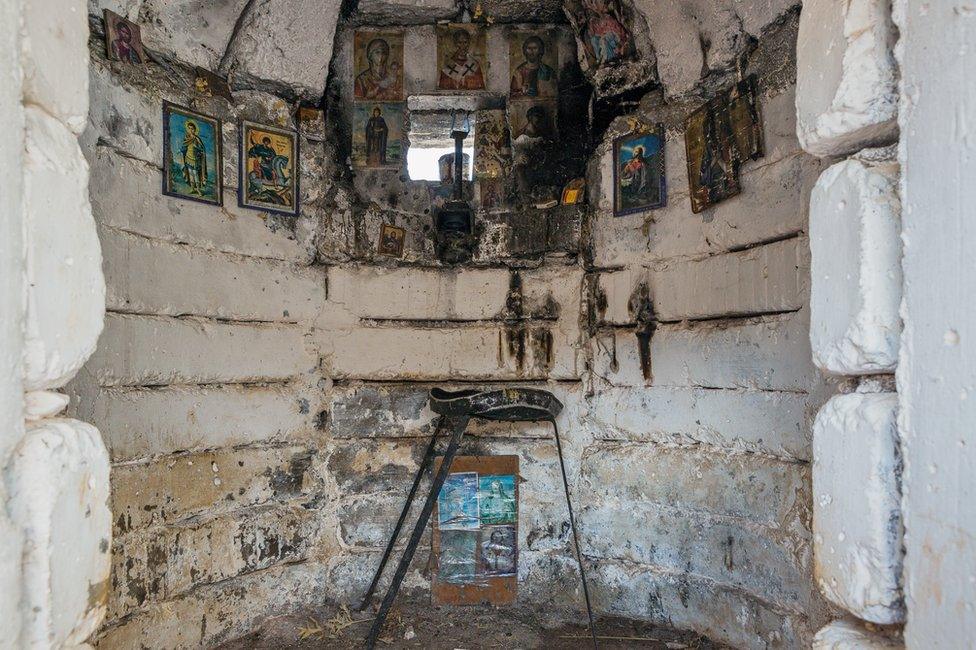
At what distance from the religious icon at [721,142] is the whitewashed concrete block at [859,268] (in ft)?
5.25

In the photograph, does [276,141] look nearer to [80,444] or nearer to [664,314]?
[664,314]

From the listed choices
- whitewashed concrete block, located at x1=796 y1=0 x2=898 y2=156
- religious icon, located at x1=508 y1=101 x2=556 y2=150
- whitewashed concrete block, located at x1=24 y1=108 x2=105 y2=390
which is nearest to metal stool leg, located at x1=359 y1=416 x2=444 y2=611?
religious icon, located at x1=508 y1=101 x2=556 y2=150

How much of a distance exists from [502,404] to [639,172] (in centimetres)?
139

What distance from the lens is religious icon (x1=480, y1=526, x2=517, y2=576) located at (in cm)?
352

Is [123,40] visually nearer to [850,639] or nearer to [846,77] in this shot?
[846,77]

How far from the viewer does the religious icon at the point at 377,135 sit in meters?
3.70

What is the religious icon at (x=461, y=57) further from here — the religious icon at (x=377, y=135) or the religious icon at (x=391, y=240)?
the religious icon at (x=391, y=240)

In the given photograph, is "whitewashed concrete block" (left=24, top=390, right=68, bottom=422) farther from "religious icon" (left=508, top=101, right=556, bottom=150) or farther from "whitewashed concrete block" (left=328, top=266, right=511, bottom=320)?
"religious icon" (left=508, top=101, right=556, bottom=150)

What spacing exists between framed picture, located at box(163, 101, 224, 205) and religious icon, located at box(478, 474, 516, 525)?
196 cm

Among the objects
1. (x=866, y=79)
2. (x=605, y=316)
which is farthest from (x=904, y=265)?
(x=605, y=316)

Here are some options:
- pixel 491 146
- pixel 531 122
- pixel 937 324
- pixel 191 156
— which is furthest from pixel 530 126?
pixel 937 324

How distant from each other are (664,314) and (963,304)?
2.29 meters

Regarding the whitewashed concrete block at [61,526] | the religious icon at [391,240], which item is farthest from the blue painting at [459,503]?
the whitewashed concrete block at [61,526]

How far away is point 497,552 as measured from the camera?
11.6 feet
